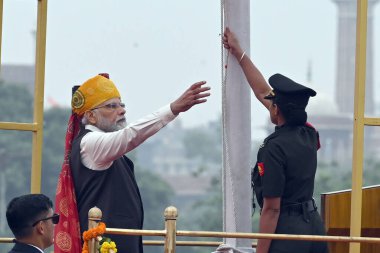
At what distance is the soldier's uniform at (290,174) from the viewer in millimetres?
7691

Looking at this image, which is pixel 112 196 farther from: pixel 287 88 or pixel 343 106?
pixel 343 106

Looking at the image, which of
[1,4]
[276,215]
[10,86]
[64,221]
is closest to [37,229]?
[64,221]

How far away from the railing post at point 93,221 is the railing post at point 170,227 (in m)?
0.37

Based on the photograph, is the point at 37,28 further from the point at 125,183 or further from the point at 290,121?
the point at 290,121

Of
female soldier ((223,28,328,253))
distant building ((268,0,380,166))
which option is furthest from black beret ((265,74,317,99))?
distant building ((268,0,380,166))

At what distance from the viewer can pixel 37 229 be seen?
7238 millimetres

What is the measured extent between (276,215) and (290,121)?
1.76 ft

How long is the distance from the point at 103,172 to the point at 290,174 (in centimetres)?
107

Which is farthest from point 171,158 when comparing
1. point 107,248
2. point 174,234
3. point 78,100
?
point 174,234

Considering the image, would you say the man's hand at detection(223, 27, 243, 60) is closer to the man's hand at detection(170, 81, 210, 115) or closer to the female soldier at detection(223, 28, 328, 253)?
the female soldier at detection(223, 28, 328, 253)

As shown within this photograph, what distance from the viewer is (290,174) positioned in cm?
775

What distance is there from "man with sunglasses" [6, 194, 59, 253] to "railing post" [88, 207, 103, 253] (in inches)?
8.0

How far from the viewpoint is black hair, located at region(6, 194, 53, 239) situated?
723 centimetres

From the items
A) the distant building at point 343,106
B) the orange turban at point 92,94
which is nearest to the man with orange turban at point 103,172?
the orange turban at point 92,94
